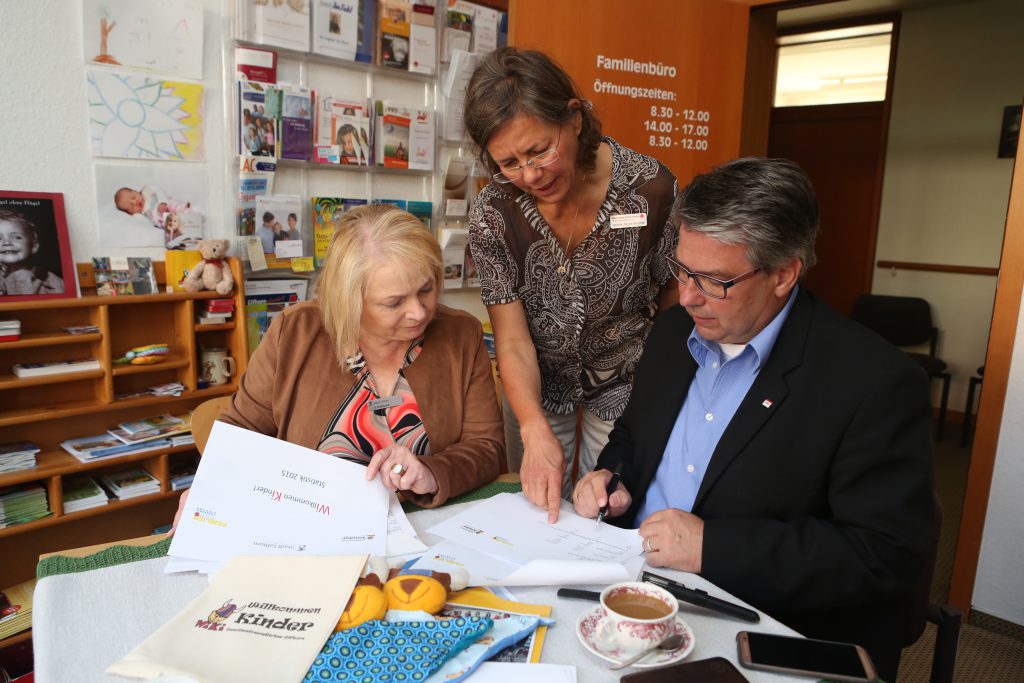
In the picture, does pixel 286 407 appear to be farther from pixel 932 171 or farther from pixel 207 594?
pixel 932 171

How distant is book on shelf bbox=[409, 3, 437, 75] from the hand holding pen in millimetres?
2629

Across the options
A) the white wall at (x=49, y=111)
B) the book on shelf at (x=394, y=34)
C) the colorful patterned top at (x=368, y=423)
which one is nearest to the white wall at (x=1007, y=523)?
the colorful patterned top at (x=368, y=423)

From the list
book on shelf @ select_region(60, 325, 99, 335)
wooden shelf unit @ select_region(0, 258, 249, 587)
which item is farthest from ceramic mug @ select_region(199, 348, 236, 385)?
book on shelf @ select_region(60, 325, 99, 335)

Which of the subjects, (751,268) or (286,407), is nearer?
(751,268)

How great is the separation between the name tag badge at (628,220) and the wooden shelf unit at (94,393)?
162cm

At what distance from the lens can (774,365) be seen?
136cm

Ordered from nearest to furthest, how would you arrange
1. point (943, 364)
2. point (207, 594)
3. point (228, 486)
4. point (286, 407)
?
1. point (207, 594)
2. point (228, 486)
3. point (286, 407)
4. point (943, 364)

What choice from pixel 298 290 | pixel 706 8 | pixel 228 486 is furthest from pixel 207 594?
pixel 706 8

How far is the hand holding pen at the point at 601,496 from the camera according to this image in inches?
56.1

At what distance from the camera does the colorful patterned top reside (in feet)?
5.49

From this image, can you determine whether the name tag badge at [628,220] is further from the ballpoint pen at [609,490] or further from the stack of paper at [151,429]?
the stack of paper at [151,429]

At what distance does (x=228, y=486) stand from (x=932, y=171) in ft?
19.2

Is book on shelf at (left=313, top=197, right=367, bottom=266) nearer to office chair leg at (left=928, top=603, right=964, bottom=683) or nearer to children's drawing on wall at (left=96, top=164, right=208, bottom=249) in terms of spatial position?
children's drawing on wall at (left=96, top=164, right=208, bottom=249)

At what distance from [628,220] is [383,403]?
32.6 inches
